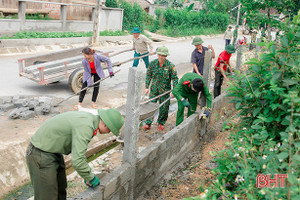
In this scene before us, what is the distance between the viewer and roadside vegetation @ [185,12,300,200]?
2.63m

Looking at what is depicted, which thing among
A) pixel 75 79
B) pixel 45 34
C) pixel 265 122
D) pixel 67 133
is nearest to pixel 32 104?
pixel 75 79

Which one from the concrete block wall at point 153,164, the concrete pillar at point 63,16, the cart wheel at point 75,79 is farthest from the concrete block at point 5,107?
the concrete pillar at point 63,16

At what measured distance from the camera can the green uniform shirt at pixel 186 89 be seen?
5.64 metres

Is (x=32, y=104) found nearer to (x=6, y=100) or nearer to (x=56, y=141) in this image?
(x=6, y=100)

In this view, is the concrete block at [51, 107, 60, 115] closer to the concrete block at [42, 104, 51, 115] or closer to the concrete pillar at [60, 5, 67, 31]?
the concrete block at [42, 104, 51, 115]

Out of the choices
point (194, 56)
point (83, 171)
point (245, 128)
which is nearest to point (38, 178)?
point (83, 171)

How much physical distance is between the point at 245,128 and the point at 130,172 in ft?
5.33

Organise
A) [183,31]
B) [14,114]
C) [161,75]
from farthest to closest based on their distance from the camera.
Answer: [183,31], [14,114], [161,75]

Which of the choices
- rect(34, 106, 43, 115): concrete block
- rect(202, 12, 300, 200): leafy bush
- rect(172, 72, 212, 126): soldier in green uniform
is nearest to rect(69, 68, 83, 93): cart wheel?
rect(34, 106, 43, 115): concrete block

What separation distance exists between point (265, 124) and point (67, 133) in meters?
2.24

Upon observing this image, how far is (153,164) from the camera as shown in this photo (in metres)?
4.55

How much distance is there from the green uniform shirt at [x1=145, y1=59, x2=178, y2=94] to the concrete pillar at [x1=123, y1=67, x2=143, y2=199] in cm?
234

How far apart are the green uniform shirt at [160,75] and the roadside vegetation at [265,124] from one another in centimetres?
254

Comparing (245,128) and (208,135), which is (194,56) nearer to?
(208,135)
